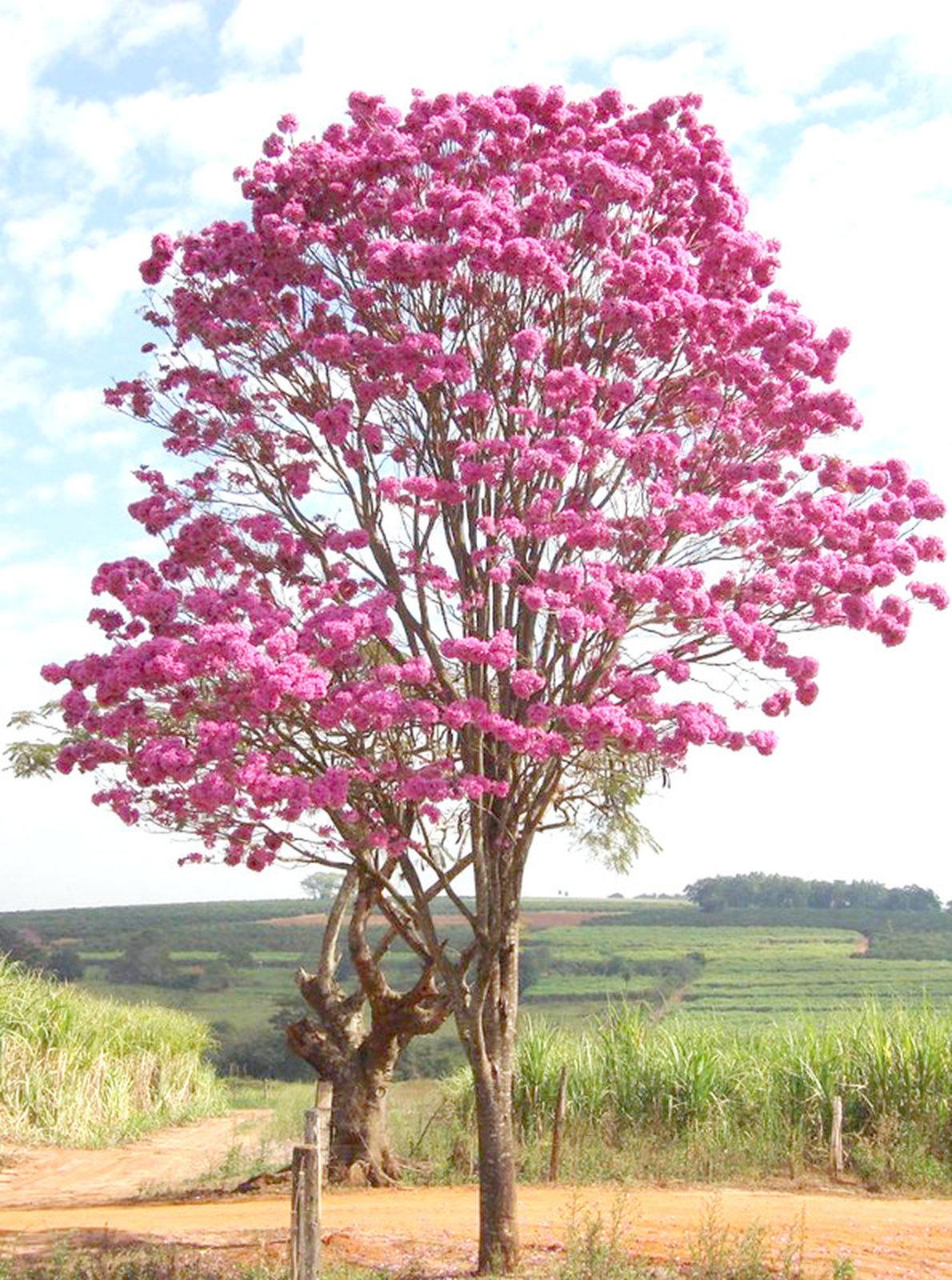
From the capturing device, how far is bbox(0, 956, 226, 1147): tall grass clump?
2330 cm

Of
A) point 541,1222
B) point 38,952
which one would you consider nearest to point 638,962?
point 38,952

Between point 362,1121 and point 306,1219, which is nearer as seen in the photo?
point 306,1219

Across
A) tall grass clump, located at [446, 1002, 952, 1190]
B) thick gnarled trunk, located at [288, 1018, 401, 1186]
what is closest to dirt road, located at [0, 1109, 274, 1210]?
thick gnarled trunk, located at [288, 1018, 401, 1186]

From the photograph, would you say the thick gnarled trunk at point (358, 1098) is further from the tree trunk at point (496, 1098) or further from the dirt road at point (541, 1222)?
the tree trunk at point (496, 1098)

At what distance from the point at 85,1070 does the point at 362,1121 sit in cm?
889

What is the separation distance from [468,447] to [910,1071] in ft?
40.3

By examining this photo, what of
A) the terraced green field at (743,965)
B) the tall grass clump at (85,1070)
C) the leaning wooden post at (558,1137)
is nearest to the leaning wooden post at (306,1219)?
the leaning wooden post at (558,1137)

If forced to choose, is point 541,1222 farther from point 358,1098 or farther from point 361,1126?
point 358,1098

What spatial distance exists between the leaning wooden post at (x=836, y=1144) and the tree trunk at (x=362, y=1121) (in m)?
5.42

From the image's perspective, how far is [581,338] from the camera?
12414 mm

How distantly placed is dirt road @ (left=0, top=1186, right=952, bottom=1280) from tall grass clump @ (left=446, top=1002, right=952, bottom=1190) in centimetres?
127

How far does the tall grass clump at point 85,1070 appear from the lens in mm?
23297

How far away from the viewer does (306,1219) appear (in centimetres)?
1045

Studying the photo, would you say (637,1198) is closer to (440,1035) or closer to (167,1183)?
(167,1183)
